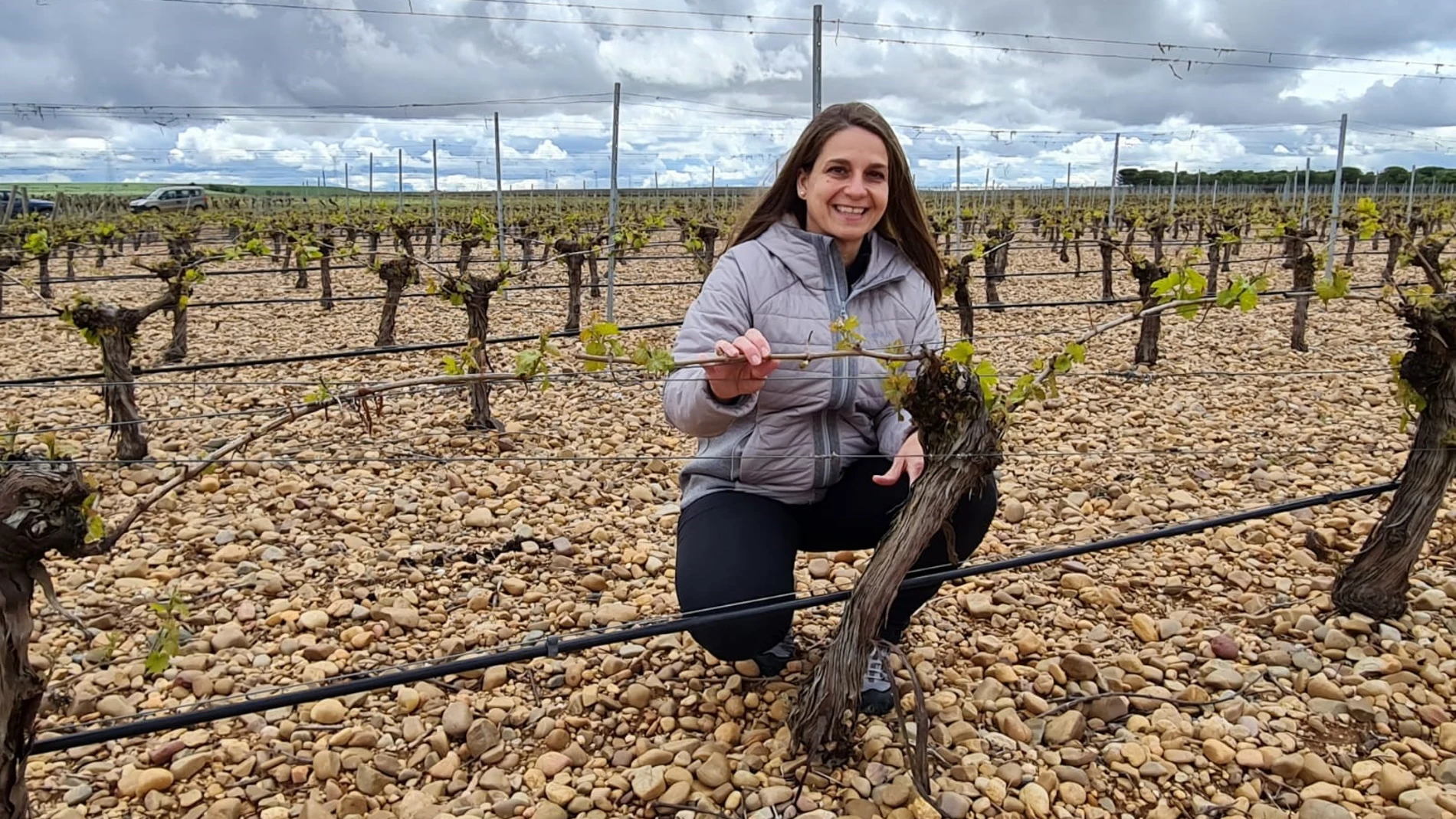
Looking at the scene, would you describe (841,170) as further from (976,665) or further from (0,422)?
(0,422)

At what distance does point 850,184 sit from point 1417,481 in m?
1.92

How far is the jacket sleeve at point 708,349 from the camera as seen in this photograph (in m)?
2.02

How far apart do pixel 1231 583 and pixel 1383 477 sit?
5.52 feet

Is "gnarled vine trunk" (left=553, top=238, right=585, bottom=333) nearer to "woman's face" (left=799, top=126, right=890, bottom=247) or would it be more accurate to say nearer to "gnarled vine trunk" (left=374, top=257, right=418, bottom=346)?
"gnarled vine trunk" (left=374, top=257, right=418, bottom=346)

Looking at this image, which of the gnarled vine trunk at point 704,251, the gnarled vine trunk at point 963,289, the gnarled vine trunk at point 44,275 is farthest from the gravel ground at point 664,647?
the gnarled vine trunk at point 44,275

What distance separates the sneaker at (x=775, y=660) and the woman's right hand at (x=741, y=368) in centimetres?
84

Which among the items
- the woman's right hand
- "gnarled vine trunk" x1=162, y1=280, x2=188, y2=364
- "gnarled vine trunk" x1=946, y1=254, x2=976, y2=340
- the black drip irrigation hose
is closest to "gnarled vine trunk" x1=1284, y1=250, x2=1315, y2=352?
"gnarled vine trunk" x1=946, y1=254, x2=976, y2=340

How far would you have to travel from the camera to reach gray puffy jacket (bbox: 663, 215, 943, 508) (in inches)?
87.6

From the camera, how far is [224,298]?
11586 mm

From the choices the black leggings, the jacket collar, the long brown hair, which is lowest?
the black leggings

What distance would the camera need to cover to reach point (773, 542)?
218cm

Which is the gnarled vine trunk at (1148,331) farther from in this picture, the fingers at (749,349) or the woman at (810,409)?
the fingers at (749,349)

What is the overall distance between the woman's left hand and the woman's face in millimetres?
562

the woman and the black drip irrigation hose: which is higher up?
the woman
